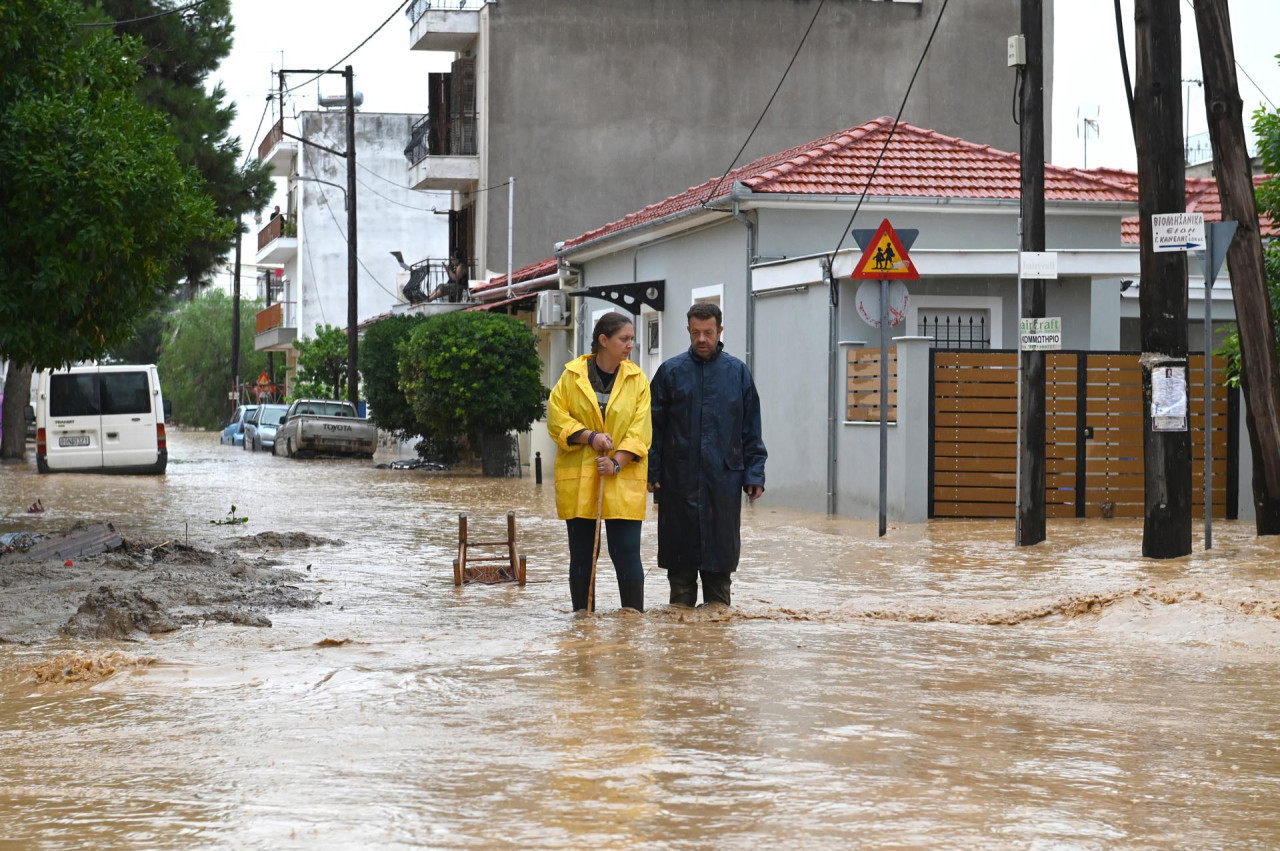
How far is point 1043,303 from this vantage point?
15.7 meters

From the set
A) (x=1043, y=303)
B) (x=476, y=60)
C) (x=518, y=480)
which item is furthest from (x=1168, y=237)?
(x=476, y=60)

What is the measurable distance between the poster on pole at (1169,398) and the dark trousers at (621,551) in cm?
590

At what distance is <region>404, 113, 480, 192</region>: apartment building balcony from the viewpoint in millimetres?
41781

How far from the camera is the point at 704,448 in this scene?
9.14 m

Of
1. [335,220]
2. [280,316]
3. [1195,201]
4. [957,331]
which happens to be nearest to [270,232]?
[280,316]

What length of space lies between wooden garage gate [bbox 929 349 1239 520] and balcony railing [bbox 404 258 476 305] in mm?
24305

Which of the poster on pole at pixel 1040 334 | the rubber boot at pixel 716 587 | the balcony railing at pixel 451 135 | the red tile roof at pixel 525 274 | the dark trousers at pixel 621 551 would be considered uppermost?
the balcony railing at pixel 451 135

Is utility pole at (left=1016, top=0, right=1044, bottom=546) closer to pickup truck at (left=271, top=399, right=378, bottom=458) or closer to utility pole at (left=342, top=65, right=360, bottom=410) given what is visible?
pickup truck at (left=271, top=399, right=378, bottom=458)

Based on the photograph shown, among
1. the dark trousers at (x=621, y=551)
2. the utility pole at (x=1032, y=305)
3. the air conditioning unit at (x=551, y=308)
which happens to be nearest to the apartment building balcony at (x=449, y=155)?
the air conditioning unit at (x=551, y=308)

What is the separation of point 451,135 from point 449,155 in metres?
0.65

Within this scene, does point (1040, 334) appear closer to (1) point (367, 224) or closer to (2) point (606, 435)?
(2) point (606, 435)

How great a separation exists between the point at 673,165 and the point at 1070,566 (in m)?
27.6

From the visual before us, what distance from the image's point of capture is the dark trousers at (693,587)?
9.46 meters

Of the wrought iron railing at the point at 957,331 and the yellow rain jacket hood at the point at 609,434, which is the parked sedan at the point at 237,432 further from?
the yellow rain jacket hood at the point at 609,434
